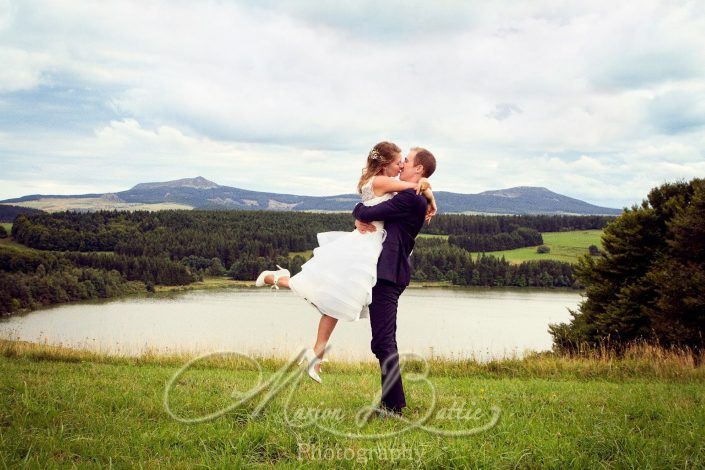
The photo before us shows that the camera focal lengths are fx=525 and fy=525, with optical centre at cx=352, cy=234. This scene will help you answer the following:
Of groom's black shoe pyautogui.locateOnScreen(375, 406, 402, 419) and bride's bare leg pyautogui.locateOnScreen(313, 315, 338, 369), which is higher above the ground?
bride's bare leg pyautogui.locateOnScreen(313, 315, 338, 369)

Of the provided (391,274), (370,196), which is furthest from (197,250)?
(391,274)

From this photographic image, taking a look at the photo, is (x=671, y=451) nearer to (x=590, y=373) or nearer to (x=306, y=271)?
(x=306, y=271)

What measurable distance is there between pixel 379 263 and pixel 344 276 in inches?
13.4

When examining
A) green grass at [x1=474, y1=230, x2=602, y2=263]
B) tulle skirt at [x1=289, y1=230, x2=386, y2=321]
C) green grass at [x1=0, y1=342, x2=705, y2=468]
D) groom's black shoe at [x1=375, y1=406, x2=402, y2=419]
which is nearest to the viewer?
green grass at [x1=0, y1=342, x2=705, y2=468]

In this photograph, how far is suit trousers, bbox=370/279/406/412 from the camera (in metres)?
4.71

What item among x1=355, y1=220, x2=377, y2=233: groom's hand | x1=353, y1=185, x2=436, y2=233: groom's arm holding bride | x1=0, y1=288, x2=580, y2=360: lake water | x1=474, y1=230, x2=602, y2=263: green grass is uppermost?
x1=353, y1=185, x2=436, y2=233: groom's arm holding bride

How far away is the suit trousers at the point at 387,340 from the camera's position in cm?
471

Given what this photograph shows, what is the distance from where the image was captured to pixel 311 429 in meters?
3.92

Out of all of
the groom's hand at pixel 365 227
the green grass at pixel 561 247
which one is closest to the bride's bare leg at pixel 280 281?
the groom's hand at pixel 365 227

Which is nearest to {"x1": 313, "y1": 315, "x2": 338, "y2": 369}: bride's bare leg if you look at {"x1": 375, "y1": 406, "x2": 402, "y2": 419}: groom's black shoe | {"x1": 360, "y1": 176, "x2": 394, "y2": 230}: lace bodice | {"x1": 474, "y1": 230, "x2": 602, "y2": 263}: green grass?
{"x1": 375, "y1": 406, "x2": 402, "y2": 419}: groom's black shoe

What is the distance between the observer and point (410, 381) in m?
6.90

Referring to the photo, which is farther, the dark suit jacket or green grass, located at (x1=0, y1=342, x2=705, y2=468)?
the dark suit jacket

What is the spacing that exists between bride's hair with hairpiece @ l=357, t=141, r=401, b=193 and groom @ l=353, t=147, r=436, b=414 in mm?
400

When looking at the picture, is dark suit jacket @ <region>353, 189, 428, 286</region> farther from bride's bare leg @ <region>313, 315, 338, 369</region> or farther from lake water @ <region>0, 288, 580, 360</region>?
lake water @ <region>0, 288, 580, 360</region>
